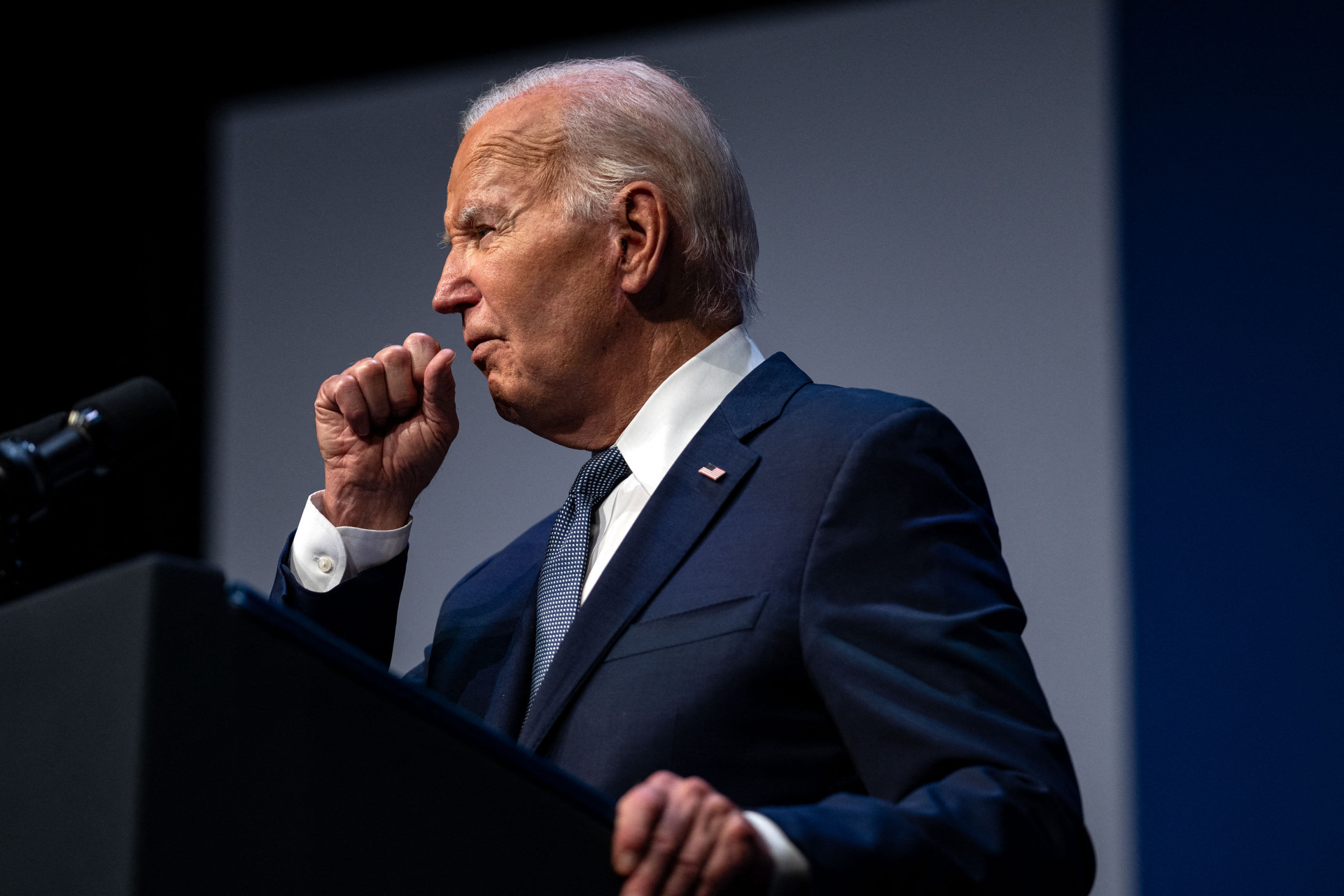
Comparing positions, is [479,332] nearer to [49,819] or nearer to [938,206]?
[49,819]

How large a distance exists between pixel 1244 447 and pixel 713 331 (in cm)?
146

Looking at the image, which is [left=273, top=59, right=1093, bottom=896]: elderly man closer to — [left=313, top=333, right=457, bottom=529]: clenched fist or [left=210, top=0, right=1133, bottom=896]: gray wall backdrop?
[left=313, top=333, right=457, bottom=529]: clenched fist

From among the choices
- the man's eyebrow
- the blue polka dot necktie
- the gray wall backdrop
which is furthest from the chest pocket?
the gray wall backdrop

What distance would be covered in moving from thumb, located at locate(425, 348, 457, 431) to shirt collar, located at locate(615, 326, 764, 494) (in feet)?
0.89

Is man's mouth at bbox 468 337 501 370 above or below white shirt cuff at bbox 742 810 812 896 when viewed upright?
above

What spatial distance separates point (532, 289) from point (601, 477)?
253 mm

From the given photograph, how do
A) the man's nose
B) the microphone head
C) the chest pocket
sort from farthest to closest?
the man's nose < the chest pocket < the microphone head

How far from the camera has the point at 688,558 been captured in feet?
4.67

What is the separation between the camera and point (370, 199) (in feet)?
11.9

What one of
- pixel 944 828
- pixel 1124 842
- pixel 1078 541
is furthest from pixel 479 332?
pixel 1124 842

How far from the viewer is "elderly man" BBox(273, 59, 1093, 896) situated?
3.49ft

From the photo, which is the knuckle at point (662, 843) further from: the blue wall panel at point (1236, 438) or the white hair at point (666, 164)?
the blue wall panel at point (1236, 438)

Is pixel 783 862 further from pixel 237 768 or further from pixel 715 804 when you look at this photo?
pixel 237 768

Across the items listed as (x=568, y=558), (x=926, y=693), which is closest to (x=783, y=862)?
(x=926, y=693)
